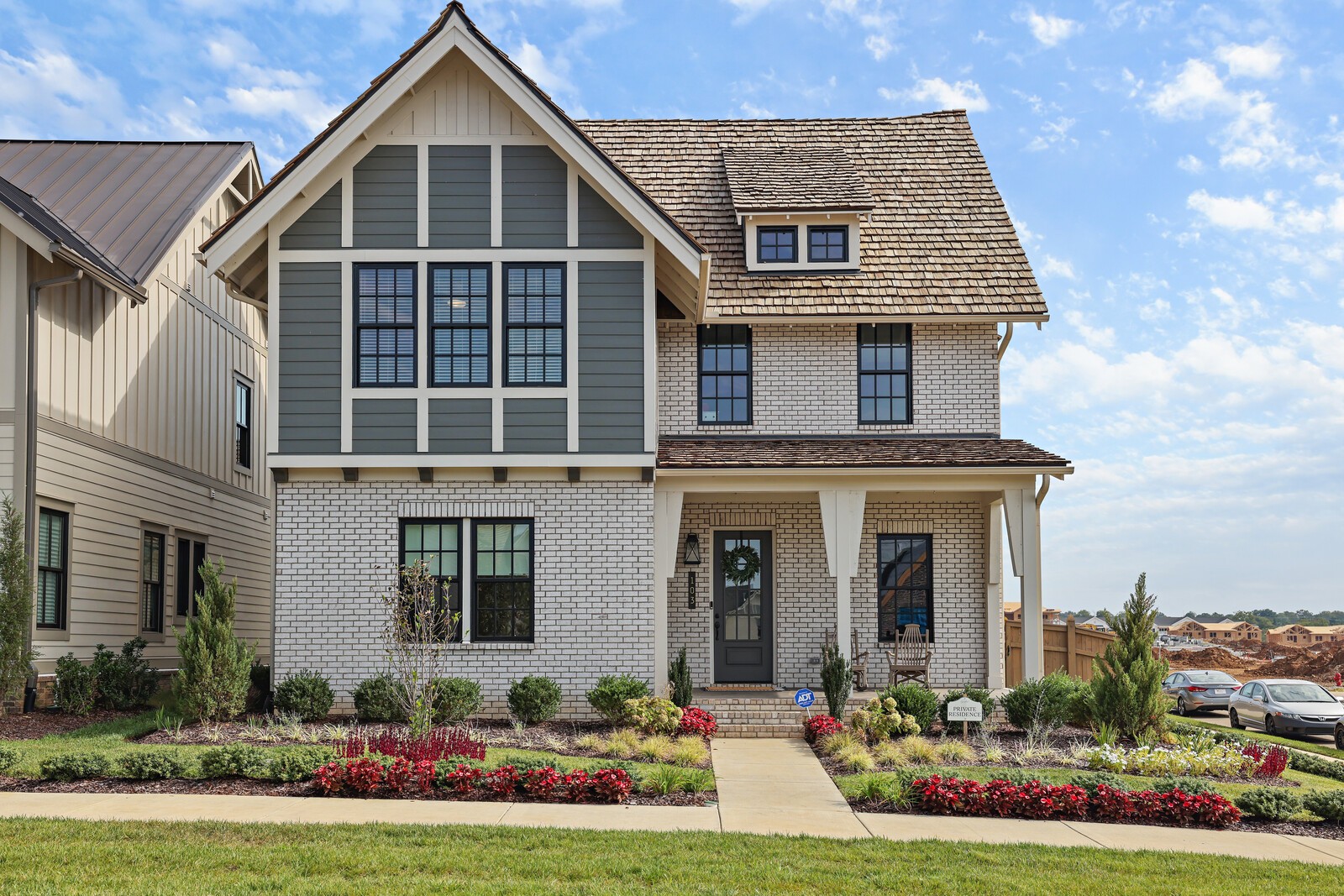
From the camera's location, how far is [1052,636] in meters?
23.5

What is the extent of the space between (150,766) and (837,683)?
336 inches

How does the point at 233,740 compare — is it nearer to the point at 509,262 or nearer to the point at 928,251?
the point at 509,262

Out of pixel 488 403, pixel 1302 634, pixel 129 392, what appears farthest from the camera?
pixel 1302 634

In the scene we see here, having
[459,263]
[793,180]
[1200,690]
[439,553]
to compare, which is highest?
[793,180]

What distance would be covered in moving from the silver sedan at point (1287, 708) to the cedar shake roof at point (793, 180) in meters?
11.7

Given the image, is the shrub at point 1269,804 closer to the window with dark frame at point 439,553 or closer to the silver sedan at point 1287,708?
the window with dark frame at point 439,553

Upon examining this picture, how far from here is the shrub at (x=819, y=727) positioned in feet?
47.6

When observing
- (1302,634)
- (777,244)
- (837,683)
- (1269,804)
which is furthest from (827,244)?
(1302,634)

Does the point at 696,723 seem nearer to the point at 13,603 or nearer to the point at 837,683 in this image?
the point at 837,683

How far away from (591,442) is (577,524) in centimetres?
114

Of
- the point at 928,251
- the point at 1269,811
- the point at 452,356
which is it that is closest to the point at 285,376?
the point at 452,356

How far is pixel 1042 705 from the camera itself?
1507cm

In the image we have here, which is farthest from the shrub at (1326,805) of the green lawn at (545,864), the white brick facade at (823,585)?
the white brick facade at (823,585)

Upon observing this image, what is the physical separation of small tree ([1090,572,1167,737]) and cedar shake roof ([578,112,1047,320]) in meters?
5.11
